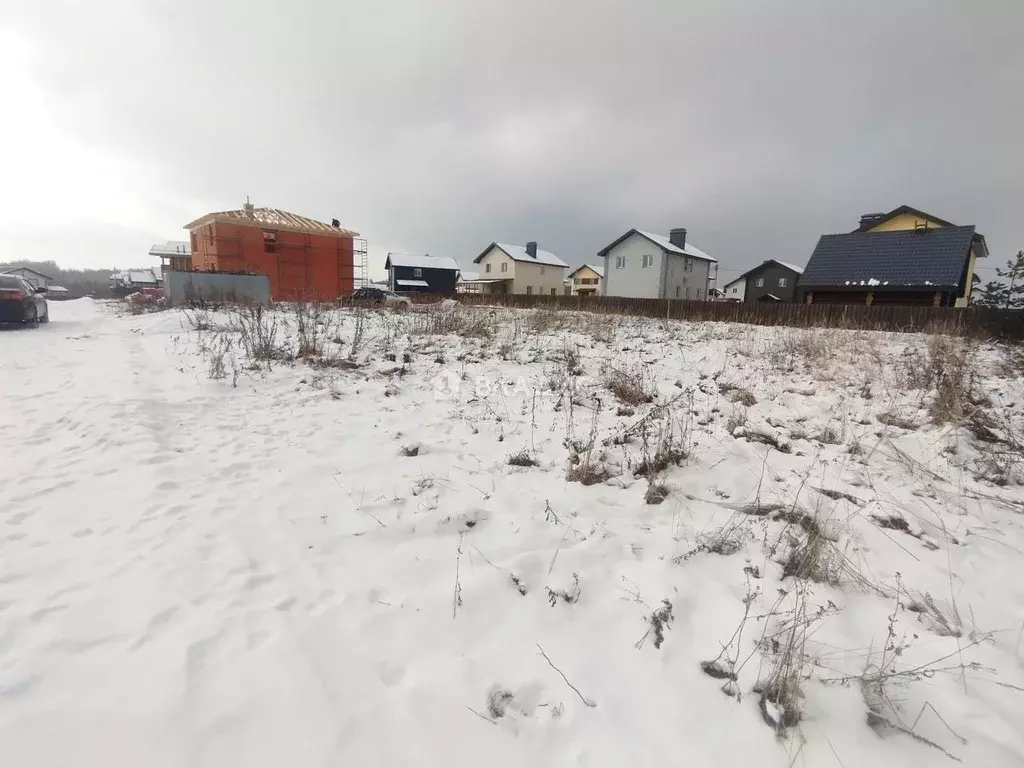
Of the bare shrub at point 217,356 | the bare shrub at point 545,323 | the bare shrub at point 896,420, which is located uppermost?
the bare shrub at point 545,323

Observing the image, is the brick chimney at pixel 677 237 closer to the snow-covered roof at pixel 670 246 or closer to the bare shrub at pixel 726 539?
the snow-covered roof at pixel 670 246

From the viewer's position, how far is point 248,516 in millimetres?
3129

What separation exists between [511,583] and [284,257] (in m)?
30.9

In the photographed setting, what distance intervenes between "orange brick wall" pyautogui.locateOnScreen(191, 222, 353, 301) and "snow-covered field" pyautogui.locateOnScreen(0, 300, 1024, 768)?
23.2 meters

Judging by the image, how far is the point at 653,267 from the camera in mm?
38000

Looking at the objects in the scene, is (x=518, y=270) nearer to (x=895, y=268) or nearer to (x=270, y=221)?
(x=270, y=221)

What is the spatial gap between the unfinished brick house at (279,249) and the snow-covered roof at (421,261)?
959 inches

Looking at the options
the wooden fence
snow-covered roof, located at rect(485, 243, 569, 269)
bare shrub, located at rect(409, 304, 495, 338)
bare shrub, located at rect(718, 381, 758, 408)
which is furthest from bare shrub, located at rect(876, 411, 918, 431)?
snow-covered roof, located at rect(485, 243, 569, 269)

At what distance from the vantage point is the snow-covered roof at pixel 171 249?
4901cm

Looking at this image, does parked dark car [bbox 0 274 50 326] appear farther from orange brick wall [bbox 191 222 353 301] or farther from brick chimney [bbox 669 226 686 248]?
brick chimney [bbox 669 226 686 248]

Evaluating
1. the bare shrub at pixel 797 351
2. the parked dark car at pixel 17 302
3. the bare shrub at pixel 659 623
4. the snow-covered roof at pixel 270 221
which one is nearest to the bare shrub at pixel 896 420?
the bare shrub at pixel 797 351

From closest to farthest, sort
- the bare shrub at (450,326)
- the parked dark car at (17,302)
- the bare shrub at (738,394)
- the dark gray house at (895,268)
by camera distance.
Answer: the bare shrub at (738,394) < the bare shrub at (450,326) < the parked dark car at (17,302) < the dark gray house at (895,268)

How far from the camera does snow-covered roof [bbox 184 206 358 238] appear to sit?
26.5 meters

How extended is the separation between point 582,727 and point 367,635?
3.55 ft
